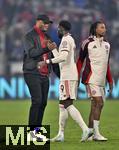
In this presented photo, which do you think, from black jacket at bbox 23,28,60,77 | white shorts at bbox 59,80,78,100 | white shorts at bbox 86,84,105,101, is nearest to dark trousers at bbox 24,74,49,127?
black jacket at bbox 23,28,60,77

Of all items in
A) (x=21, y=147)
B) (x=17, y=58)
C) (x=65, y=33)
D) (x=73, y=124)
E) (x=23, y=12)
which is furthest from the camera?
(x=23, y=12)

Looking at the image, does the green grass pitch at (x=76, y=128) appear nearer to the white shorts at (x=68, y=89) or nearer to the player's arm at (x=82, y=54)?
the white shorts at (x=68, y=89)

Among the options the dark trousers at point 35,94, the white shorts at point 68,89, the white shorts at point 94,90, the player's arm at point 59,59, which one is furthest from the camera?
the white shorts at point 94,90

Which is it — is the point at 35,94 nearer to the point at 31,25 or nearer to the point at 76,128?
the point at 76,128

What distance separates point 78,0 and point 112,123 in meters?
16.9

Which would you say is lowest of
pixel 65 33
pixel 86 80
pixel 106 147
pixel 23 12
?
pixel 106 147

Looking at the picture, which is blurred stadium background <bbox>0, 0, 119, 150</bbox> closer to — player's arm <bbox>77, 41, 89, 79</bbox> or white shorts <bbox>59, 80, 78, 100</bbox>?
player's arm <bbox>77, 41, 89, 79</bbox>

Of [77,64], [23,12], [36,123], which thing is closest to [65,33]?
[77,64]

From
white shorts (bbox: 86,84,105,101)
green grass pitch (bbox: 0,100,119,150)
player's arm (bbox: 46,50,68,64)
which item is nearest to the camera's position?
green grass pitch (bbox: 0,100,119,150)

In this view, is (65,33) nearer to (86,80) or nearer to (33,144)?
(86,80)

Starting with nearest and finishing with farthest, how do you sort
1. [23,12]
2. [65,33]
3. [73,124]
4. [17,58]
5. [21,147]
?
[21,147] < [65,33] < [73,124] < [17,58] < [23,12]

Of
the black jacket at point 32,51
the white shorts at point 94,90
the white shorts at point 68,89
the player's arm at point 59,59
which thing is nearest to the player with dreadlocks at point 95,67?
the white shorts at point 94,90

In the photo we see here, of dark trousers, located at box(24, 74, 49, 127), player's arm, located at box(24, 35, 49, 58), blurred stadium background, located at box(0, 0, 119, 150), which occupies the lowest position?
dark trousers, located at box(24, 74, 49, 127)

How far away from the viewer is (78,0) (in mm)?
31547
